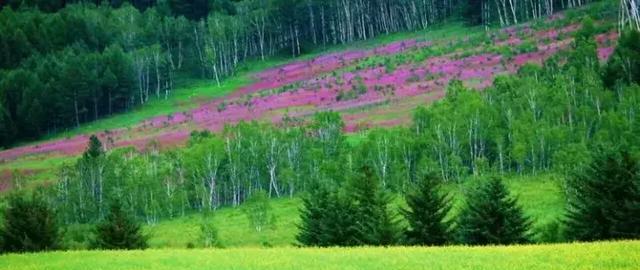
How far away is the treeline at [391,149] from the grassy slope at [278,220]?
2.24 meters

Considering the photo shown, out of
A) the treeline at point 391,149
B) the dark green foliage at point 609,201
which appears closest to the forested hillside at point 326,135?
the dark green foliage at point 609,201

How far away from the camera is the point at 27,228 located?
1802 inches

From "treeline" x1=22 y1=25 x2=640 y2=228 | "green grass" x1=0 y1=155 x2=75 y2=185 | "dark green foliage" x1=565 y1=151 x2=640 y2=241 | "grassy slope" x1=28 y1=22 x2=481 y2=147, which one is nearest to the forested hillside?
"dark green foliage" x1=565 y1=151 x2=640 y2=241

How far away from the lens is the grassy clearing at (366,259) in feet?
80.0

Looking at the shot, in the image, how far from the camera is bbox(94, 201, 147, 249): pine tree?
46531 millimetres

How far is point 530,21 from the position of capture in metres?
124

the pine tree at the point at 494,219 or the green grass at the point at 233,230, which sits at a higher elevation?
the pine tree at the point at 494,219

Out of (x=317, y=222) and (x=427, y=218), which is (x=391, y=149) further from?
(x=427, y=218)

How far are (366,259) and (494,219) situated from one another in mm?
14190

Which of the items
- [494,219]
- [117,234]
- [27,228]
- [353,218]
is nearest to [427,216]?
[494,219]

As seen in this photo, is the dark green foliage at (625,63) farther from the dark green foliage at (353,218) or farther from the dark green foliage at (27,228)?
the dark green foliage at (27,228)

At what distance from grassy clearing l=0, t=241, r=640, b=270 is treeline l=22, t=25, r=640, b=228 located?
32900 mm

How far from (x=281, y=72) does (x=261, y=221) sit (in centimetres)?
7053

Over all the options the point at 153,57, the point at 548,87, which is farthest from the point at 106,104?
the point at 548,87
